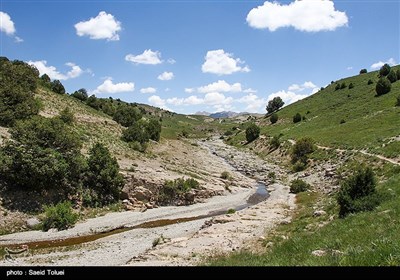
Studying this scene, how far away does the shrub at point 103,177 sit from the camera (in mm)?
43281

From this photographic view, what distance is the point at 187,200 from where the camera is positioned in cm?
4691

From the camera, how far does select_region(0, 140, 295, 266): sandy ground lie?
942 inches

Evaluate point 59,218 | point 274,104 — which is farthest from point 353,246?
point 274,104

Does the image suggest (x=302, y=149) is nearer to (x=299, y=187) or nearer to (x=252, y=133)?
(x=299, y=187)

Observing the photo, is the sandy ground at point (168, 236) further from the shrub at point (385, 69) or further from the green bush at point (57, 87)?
the shrub at point (385, 69)

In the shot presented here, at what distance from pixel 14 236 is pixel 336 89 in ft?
411

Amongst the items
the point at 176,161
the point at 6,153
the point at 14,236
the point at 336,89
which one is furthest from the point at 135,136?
the point at 336,89

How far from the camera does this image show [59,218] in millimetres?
34750

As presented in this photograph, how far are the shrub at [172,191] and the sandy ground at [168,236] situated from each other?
8.17 ft

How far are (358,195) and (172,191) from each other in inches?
1030

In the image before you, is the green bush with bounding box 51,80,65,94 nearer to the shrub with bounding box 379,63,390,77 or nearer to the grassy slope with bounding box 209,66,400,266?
the grassy slope with bounding box 209,66,400,266

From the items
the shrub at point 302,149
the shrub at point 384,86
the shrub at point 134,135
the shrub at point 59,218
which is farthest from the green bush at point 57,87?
the shrub at point 384,86

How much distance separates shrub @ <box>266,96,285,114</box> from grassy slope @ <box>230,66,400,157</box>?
60.5ft
